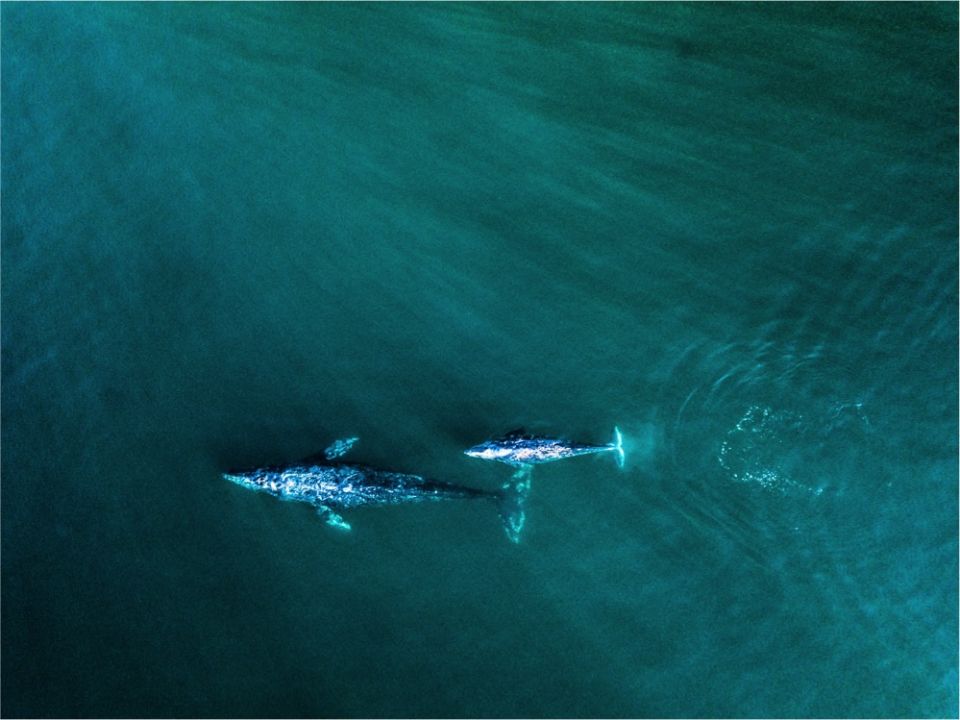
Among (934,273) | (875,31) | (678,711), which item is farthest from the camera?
(875,31)

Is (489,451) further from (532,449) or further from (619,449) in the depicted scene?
(619,449)

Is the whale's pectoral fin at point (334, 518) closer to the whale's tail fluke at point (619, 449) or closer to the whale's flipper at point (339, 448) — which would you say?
the whale's flipper at point (339, 448)

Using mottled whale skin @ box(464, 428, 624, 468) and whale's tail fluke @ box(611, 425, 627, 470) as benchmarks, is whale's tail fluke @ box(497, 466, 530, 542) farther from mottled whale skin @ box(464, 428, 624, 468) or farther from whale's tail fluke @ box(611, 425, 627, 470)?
whale's tail fluke @ box(611, 425, 627, 470)

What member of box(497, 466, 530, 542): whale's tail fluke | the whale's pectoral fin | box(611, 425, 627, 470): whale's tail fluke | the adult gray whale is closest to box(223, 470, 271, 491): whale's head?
the adult gray whale

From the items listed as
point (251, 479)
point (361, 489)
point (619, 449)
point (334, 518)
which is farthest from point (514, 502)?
point (251, 479)

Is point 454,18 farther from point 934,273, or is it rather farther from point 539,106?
point 934,273

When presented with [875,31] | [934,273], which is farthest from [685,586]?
[875,31]
